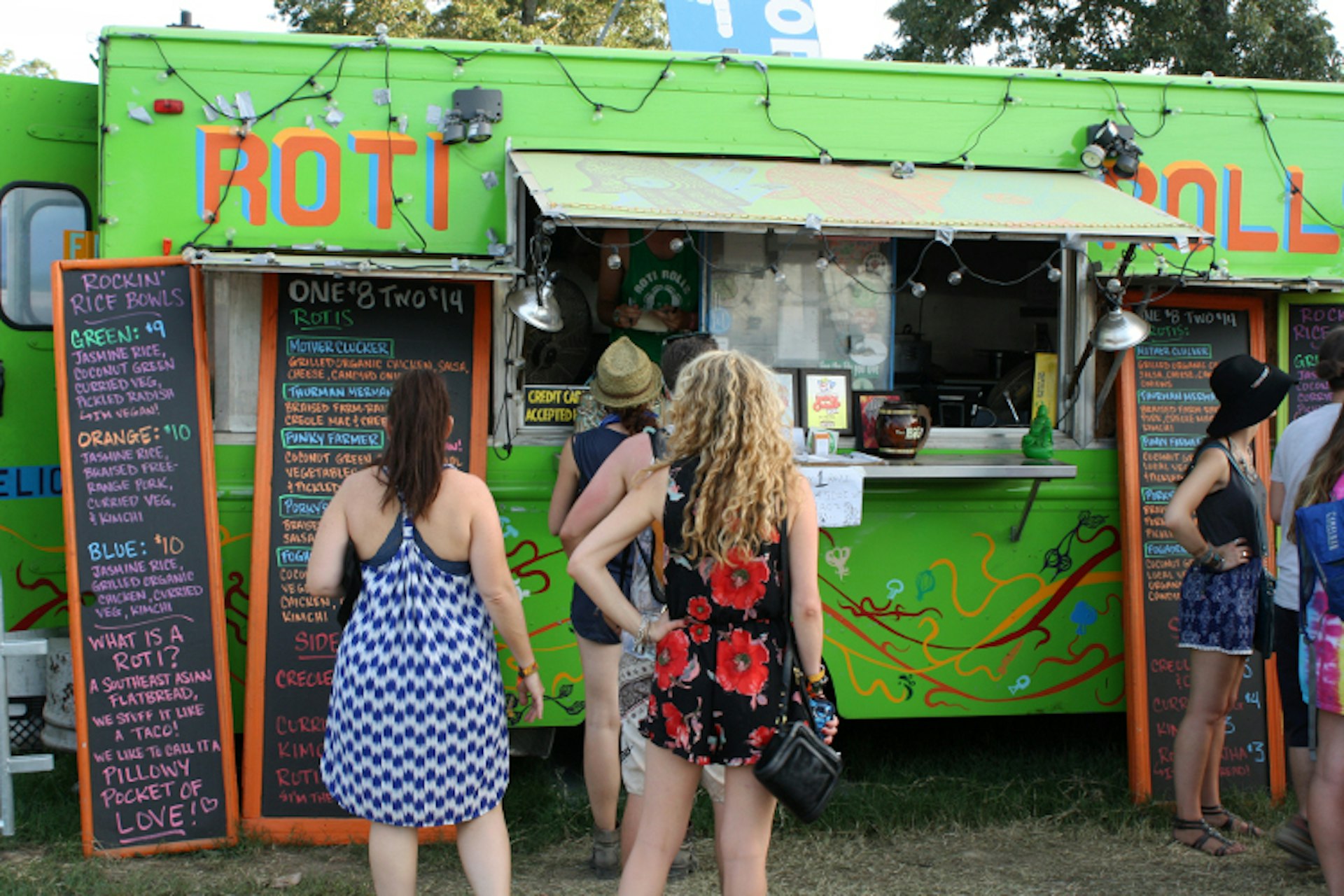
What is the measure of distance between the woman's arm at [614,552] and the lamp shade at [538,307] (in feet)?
5.35

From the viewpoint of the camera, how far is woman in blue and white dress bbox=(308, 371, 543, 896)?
2.94 metres

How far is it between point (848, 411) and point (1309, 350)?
6.95ft

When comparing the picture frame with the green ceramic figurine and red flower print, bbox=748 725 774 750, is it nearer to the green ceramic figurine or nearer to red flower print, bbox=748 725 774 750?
the green ceramic figurine

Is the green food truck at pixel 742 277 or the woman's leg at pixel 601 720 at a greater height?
the green food truck at pixel 742 277

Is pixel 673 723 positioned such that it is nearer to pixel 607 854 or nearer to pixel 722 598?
pixel 722 598

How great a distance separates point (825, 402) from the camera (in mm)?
4945

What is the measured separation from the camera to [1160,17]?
14539 millimetres

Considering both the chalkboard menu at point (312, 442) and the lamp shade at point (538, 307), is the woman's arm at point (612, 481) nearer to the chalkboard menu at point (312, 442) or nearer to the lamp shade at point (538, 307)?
the lamp shade at point (538, 307)

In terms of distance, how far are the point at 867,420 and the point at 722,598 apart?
237 centimetres

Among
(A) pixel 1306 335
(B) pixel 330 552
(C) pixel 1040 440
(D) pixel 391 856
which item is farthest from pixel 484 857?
(A) pixel 1306 335

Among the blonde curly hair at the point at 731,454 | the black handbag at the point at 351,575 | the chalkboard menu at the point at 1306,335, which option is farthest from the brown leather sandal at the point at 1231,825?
the black handbag at the point at 351,575

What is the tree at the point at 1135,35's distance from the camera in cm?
1388

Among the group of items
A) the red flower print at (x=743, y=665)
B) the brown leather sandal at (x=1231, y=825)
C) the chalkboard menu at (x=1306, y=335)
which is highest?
the chalkboard menu at (x=1306, y=335)

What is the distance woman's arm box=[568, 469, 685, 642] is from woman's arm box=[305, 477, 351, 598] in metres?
0.66
